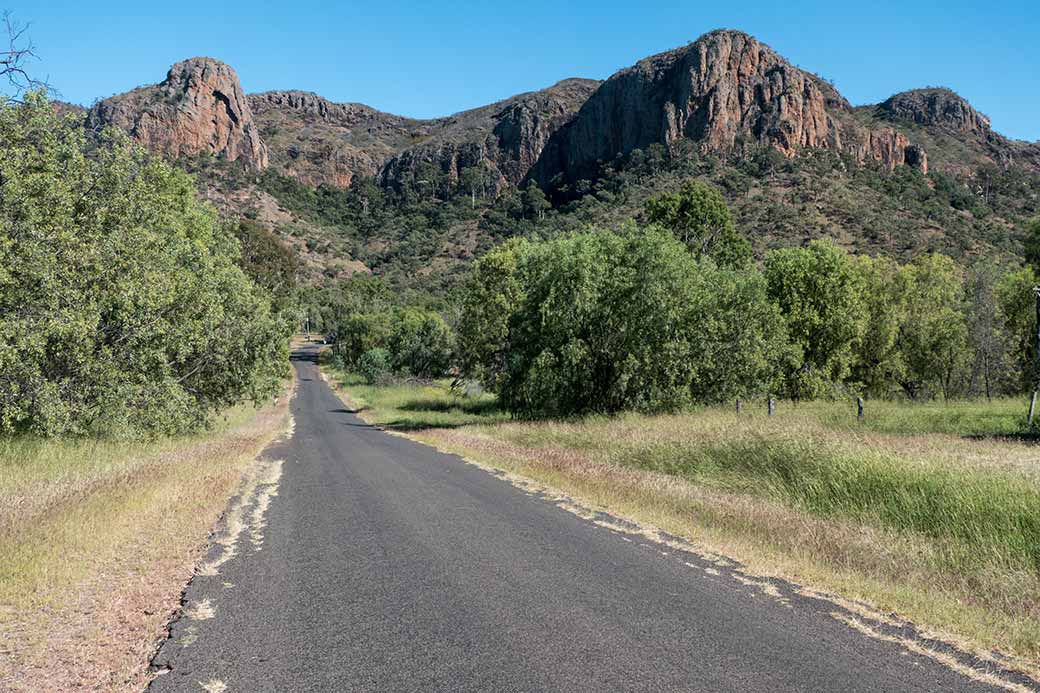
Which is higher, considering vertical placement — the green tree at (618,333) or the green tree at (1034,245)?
the green tree at (1034,245)

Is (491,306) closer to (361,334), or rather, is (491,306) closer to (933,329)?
(933,329)

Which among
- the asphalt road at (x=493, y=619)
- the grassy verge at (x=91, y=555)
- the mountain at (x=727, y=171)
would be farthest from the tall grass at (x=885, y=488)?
the mountain at (x=727, y=171)

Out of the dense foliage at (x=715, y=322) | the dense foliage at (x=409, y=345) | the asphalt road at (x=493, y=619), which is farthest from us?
the dense foliage at (x=409, y=345)

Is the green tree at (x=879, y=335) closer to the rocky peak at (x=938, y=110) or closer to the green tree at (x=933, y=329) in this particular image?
the green tree at (x=933, y=329)

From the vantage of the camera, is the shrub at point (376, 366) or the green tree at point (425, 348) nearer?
the shrub at point (376, 366)

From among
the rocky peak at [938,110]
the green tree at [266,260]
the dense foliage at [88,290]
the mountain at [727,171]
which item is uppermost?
the rocky peak at [938,110]

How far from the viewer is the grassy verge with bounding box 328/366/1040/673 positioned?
6812 mm

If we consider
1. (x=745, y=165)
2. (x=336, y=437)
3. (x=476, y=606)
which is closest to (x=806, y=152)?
(x=745, y=165)

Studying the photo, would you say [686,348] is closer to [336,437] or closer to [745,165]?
[336,437]

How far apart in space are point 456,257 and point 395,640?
136131mm

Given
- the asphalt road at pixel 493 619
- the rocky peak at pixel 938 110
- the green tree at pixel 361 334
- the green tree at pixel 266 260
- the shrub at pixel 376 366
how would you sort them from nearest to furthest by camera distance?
the asphalt road at pixel 493 619 → the green tree at pixel 266 260 → the shrub at pixel 376 366 → the green tree at pixel 361 334 → the rocky peak at pixel 938 110

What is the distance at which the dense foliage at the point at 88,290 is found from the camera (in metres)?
14.4

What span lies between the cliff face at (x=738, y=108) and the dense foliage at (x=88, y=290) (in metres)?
122

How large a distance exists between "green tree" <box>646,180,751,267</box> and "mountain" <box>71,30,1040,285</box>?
54.6ft
